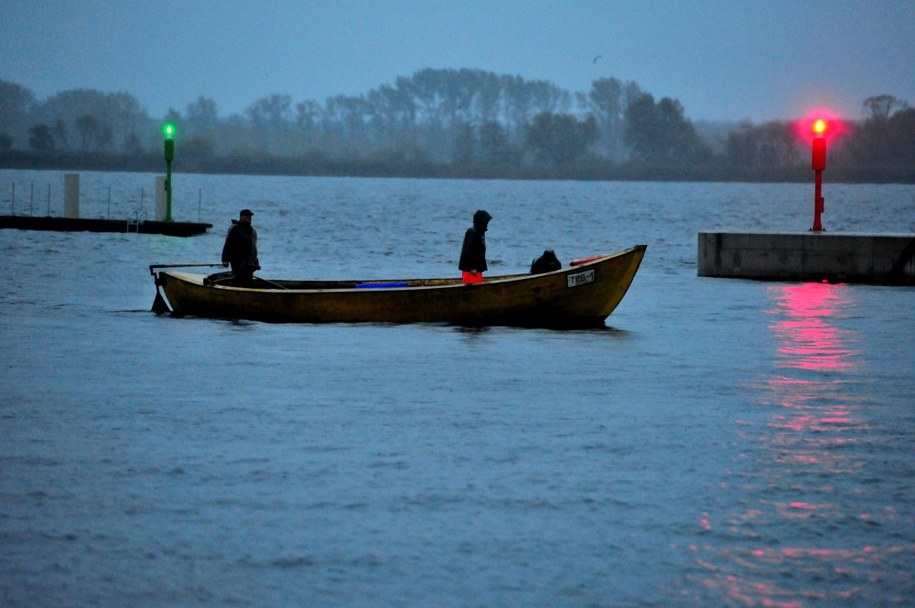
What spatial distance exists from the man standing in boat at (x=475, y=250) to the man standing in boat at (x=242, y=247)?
3309 millimetres

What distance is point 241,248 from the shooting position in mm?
23125

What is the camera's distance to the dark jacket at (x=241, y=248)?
22984 mm

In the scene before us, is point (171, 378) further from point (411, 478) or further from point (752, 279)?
point (752, 279)

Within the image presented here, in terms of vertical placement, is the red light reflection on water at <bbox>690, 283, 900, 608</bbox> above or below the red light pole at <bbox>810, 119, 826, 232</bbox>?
below

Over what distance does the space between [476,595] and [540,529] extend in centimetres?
156

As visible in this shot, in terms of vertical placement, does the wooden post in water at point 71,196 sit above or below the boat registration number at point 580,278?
above

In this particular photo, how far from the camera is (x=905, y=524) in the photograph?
9930 millimetres

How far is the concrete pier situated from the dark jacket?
12914 millimetres

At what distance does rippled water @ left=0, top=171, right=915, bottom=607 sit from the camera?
855 centimetres

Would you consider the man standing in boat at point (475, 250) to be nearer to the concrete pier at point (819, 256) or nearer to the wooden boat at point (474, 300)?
the wooden boat at point (474, 300)

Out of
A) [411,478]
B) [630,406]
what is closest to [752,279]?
[630,406]

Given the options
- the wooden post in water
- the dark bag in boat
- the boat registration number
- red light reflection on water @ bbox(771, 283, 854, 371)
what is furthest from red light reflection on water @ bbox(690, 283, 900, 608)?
the wooden post in water

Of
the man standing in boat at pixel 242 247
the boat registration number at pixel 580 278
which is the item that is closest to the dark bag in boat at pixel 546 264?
the boat registration number at pixel 580 278

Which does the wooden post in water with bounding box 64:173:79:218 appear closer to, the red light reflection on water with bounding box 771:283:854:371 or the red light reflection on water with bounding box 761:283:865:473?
the red light reflection on water with bounding box 771:283:854:371
